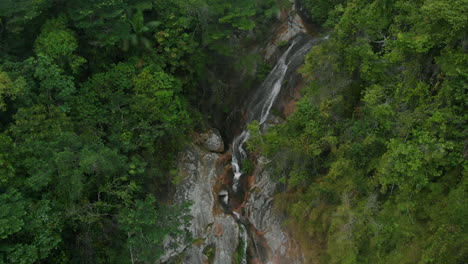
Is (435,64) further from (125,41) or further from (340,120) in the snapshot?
(125,41)

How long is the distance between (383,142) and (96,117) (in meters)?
10.9

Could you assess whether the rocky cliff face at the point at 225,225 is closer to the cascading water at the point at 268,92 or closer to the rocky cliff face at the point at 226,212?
the rocky cliff face at the point at 226,212

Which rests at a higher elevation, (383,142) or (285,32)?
(285,32)

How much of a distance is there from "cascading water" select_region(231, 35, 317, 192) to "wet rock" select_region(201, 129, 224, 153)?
753mm

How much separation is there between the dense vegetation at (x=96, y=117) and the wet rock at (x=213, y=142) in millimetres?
974

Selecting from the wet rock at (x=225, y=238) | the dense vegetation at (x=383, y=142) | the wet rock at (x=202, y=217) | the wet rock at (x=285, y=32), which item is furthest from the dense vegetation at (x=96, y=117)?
the dense vegetation at (x=383, y=142)

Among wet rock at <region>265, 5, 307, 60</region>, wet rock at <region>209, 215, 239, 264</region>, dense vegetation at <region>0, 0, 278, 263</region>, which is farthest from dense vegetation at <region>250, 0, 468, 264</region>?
wet rock at <region>265, 5, 307, 60</region>

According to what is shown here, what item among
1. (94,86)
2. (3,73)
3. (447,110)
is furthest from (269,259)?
(3,73)

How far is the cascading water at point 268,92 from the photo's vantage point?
1885 cm

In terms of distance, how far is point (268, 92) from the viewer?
19.6 m

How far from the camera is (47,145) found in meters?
12.3

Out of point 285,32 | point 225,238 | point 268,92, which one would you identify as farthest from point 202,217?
point 285,32

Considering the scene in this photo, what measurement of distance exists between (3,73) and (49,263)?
21.7 feet

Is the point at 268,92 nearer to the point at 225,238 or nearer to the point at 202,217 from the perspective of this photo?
the point at 202,217
